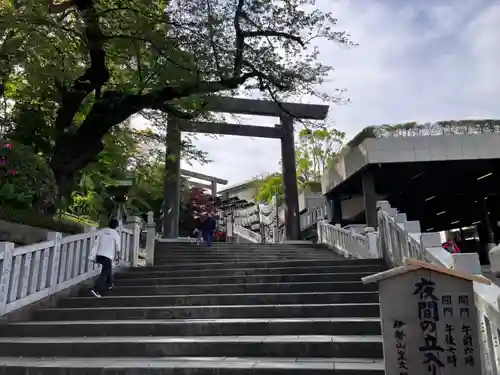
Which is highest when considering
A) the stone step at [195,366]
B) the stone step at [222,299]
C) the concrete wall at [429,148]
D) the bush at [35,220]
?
the concrete wall at [429,148]

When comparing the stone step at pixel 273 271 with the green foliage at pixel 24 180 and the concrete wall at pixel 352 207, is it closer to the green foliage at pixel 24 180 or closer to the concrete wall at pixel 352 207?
the green foliage at pixel 24 180

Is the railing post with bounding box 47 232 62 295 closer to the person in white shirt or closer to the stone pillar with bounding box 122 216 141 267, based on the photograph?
the person in white shirt

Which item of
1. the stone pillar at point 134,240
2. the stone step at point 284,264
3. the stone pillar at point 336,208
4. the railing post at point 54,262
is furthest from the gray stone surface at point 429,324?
the stone pillar at point 336,208

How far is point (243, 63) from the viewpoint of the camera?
862 centimetres

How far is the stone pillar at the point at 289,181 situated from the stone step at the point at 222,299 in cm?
959

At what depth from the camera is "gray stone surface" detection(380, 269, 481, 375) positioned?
262 cm

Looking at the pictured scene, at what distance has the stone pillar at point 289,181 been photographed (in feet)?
52.2

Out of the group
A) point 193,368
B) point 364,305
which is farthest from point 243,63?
point 193,368

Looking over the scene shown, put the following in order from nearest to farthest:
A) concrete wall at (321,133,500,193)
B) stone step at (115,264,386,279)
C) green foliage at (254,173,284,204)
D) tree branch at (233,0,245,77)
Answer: stone step at (115,264,386,279) < tree branch at (233,0,245,77) < concrete wall at (321,133,500,193) < green foliage at (254,173,284,204)

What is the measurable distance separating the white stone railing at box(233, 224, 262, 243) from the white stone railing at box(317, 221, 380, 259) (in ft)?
25.4

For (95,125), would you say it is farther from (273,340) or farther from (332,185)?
(332,185)

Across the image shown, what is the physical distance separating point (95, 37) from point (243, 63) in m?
2.87

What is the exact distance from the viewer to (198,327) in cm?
524

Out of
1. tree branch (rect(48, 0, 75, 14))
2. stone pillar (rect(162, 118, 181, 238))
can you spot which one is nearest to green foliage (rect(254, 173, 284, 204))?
stone pillar (rect(162, 118, 181, 238))
